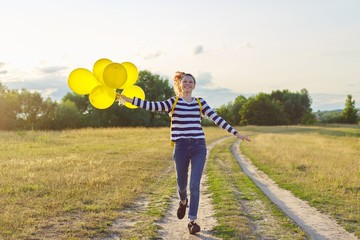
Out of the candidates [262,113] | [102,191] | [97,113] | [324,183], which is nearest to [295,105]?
[262,113]

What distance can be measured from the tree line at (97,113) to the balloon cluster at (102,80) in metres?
34.2

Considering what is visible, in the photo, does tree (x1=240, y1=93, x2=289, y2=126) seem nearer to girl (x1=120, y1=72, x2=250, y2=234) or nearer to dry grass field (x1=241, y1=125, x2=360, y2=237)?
dry grass field (x1=241, y1=125, x2=360, y2=237)

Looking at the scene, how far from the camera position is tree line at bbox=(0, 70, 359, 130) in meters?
56.2

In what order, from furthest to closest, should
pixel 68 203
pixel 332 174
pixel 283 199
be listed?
1. pixel 332 174
2. pixel 283 199
3. pixel 68 203

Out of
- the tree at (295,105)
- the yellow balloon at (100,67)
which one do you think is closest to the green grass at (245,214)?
the yellow balloon at (100,67)

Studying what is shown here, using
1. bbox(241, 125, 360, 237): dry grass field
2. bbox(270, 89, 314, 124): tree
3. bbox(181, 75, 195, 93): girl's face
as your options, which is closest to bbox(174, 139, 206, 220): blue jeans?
bbox(181, 75, 195, 93): girl's face

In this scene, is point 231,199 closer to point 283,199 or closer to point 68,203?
point 283,199

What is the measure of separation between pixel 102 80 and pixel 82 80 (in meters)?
0.49

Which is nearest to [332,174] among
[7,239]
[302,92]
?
[7,239]

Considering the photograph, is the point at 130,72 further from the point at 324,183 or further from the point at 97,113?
the point at 97,113

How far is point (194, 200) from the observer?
636 cm

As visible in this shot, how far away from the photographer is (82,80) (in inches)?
282

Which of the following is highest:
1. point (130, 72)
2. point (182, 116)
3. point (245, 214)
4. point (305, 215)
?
point (130, 72)

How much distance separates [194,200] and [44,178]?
6.26m
